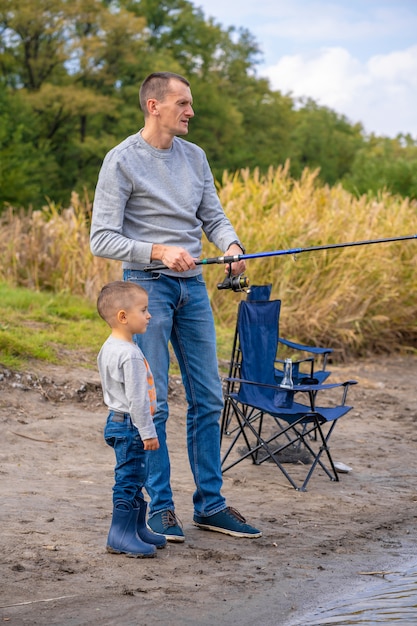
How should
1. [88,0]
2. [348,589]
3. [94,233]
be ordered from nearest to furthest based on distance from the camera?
1. [348,589]
2. [94,233]
3. [88,0]

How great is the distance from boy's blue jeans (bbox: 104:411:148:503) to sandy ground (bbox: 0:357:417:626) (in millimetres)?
316

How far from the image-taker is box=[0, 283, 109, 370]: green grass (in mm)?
8375

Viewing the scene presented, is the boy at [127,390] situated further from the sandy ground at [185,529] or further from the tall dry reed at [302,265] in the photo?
the tall dry reed at [302,265]

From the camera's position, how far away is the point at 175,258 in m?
4.39

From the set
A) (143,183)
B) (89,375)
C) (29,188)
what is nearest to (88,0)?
(29,188)

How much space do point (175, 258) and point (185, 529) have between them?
1.44m

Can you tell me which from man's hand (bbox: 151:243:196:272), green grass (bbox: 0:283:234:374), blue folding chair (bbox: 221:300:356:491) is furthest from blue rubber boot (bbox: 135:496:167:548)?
green grass (bbox: 0:283:234:374)

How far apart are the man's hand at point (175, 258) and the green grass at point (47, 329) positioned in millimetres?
3821

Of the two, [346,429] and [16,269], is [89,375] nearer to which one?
[346,429]

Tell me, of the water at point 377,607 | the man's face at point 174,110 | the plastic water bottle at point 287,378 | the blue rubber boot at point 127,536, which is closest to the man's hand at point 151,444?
the blue rubber boot at point 127,536

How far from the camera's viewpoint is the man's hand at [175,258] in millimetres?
4395

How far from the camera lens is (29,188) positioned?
3247 centimetres

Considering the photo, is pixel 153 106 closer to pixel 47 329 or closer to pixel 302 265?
pixel 47 329

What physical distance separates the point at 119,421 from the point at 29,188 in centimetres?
2907
